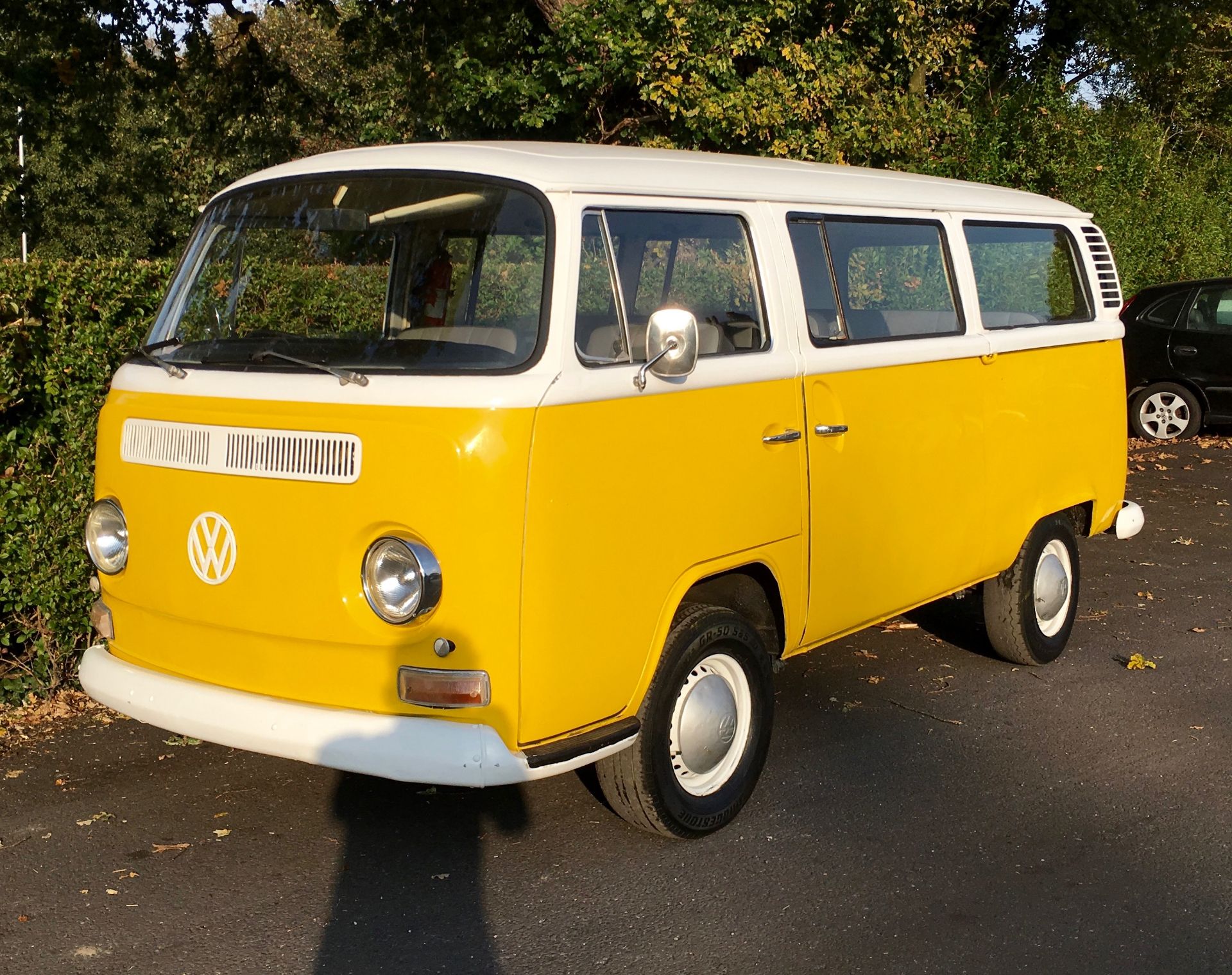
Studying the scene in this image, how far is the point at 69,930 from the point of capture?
3.91m

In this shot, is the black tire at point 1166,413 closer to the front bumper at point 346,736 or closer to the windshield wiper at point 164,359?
the front bumper at point 346,736

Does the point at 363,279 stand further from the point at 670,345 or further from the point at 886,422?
the point at 886,422

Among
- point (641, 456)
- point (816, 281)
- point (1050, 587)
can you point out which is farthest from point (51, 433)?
point (1050, 587)

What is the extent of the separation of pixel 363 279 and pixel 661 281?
39.5 inches

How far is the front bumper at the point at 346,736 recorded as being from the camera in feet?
12.1

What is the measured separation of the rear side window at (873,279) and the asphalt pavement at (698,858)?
1665 mm

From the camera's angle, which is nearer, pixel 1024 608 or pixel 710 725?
pixel 710 725

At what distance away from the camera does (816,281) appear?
4.93m

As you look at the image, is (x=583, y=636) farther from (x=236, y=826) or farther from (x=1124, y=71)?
(x=1124, y=71)

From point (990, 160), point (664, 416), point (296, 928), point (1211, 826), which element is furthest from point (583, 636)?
point (990, 160)

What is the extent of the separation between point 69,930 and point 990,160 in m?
14.1

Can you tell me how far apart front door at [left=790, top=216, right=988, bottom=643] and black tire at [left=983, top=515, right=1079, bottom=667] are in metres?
0.48

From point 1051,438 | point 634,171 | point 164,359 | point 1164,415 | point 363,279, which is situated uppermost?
point 634,171

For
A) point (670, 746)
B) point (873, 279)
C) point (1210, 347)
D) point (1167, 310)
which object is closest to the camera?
point (670, 746)
